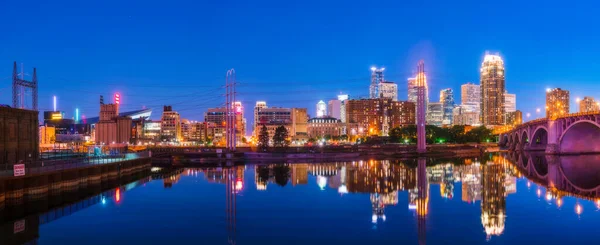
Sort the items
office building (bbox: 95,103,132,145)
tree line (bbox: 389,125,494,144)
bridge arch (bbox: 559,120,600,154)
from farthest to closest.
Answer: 1. office building (bbox: 95,103,132,145)
2. tree line (bbox: 389,125,494,144)
3. bridge arch (bbox: 559,120,600,154)

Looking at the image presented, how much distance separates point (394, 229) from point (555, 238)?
7412mm

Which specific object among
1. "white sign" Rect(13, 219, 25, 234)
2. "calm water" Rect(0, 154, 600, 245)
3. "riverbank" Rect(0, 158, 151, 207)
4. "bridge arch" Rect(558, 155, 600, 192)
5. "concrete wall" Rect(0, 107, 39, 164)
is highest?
"concrete wall" Rect(0, 107, 39, 164)

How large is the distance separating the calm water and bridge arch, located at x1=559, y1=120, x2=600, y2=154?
4837 centimetres

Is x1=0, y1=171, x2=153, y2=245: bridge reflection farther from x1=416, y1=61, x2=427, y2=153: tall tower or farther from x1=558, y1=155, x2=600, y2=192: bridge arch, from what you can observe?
x1=416, y1=61, x2=427, y2=153: tall tower

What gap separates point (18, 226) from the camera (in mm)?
25703

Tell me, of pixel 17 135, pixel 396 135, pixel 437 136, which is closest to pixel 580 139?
pixel 437 136

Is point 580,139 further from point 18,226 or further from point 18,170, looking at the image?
point 18,226

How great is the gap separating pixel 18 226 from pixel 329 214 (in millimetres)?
17097

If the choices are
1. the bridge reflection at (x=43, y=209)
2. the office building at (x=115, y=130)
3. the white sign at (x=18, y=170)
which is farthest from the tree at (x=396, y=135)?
the white sign at (x=18, y=170)

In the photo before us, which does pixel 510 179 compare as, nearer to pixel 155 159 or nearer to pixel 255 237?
pixel 255 237

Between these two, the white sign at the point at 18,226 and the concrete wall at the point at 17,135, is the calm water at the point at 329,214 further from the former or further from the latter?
the concrete wall at the point at 17,135

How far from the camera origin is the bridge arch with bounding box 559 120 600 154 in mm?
89562

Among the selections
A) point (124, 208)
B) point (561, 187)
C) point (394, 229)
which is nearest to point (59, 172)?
point (124, 208)

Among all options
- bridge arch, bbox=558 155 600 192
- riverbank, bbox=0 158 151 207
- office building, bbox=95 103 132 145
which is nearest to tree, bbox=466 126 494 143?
→ bridge arch, bbox=558 155 600 192
